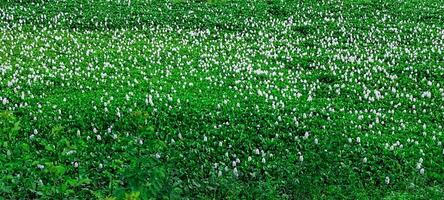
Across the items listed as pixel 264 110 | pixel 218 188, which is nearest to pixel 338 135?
pixel 264 110

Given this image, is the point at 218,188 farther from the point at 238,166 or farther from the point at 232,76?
the point at 232,76

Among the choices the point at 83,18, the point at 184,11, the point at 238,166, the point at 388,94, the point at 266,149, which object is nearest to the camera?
the point at 238,166

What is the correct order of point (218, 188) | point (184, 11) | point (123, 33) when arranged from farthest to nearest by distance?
point (184, 11) → point (123, 33) → point (218, 188)

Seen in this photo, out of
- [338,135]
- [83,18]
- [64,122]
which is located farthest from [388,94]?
[83,18]

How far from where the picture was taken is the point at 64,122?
1198 cm

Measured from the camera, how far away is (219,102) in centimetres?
1327

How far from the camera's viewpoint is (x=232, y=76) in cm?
1580

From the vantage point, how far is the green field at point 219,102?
8.87 metres

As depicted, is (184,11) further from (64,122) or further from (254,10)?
(64,122)

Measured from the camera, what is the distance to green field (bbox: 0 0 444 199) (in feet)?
29.1

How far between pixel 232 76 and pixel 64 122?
18.8ft

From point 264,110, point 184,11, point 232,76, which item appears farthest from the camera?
point 184,11

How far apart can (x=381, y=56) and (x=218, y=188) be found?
11.1 meters

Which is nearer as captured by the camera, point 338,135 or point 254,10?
point 338,135
